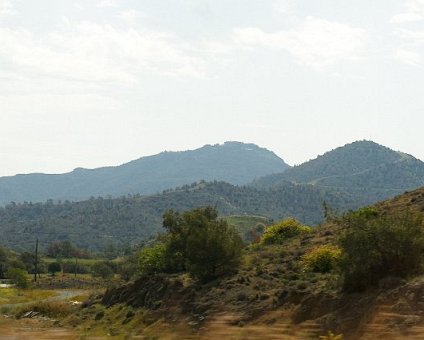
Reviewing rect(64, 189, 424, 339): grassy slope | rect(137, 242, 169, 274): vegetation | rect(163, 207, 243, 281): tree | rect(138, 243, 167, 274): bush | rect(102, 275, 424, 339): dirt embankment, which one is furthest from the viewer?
rect(138, 243, 167, 274): bush

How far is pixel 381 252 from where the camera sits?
904 inches

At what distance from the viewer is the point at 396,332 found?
9.62 m

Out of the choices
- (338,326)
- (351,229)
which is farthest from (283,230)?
(338,326)

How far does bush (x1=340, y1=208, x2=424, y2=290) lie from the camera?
74.7 ft

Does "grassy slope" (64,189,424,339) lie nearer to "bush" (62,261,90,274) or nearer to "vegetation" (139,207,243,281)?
"vegetation" (139,207,243,281)

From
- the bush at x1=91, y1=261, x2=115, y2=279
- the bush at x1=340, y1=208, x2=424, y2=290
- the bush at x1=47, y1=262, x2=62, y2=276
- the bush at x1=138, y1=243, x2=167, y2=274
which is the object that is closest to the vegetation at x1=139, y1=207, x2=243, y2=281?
the bush at x1=138, y1=243, x2=167, y2=274

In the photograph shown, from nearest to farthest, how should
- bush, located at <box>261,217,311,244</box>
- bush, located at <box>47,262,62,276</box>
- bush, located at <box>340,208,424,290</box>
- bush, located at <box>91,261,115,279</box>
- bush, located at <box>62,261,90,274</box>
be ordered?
bush, located at <box>340,208,424,290</box>, bush, located at <box>261,217,311,244</box>, bush, located at <box>91,261,115,279</box>, bush, located at <box>47,262,62,276</box>, bush, located at <box>62,261,90,274</box>

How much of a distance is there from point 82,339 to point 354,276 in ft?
50.6

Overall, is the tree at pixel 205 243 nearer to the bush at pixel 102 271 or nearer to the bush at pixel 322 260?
the bush at pixel 322 260

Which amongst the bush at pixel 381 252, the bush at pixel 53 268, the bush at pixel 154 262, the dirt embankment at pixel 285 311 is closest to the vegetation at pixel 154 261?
the bush at pixel 154 262

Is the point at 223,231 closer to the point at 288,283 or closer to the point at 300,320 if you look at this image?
the point at 288,283

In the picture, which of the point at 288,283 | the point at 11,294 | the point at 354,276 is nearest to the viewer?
the point at 354,276

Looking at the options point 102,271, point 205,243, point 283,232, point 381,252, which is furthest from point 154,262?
point 102,271

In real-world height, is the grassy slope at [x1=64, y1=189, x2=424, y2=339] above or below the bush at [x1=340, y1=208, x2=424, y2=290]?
below
